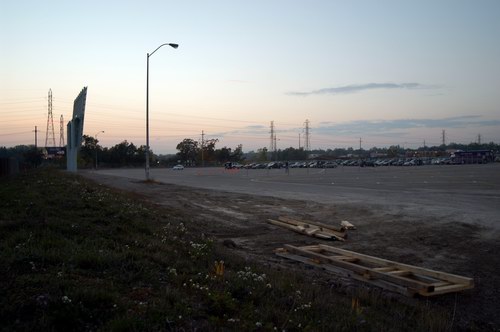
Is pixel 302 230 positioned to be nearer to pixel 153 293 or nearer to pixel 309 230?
pixel 309 230

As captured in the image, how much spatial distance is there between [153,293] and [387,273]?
4640 mm

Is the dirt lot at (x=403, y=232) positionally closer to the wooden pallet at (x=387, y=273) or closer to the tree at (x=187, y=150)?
the wooden pallet at (x=387, y=273)

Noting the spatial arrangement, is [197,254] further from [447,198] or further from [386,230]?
[447,198]

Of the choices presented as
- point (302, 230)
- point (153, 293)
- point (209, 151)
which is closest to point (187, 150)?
point (209, 151)

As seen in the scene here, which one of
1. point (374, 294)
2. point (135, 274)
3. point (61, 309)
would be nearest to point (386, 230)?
point (374, 294)

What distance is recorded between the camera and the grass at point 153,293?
15.5ft

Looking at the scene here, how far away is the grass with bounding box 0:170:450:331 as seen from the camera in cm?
471

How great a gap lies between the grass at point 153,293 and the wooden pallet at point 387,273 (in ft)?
2.02

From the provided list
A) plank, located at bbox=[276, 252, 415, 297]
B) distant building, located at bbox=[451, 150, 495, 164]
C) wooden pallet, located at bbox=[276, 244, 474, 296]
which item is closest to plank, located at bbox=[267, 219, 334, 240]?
wooden pallet, located at bbox=[276, 244, 474, 296]

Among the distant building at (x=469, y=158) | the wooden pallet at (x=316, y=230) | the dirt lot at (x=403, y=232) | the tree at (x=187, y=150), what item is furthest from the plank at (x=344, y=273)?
the tree at (x=187, y=150)

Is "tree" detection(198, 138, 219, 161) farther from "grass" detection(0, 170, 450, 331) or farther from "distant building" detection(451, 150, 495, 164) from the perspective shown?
Answer: "grass" detection(0, 170, 450, 331)

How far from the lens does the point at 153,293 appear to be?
222 inches

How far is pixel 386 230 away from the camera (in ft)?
50.1

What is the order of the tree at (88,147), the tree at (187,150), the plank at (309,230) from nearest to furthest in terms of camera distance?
the plank at (309,230), the tree at (88,147), the tree at (187,150)
